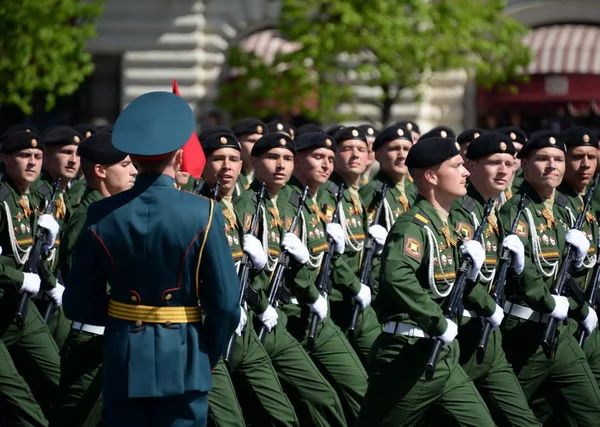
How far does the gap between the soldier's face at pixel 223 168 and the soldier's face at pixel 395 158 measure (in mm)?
1887

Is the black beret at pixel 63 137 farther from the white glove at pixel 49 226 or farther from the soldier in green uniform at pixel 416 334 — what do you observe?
the soldier in green uniform at pixel 416 334

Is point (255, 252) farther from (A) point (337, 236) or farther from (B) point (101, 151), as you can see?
(A) point (337, 236)

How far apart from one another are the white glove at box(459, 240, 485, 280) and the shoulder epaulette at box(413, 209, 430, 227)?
0.29 m

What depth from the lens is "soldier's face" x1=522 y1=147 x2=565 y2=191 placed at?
28.4 ft

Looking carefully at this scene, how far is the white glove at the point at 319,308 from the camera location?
8.59m

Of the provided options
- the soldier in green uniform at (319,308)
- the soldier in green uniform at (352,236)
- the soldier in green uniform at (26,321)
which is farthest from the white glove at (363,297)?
the soldier in green uniform at (26,321)

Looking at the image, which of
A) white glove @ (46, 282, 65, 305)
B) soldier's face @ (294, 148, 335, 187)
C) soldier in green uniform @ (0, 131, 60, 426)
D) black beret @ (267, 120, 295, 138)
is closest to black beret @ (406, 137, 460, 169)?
soldier's face @ (294, 148, 335, 187)

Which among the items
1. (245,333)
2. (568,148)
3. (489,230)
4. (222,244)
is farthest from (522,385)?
(222,244)

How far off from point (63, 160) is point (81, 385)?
3.13 meters

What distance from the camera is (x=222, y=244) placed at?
5.84 m

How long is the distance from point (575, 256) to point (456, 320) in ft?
4.60

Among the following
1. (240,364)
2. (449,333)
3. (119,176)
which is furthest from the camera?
(119,176)

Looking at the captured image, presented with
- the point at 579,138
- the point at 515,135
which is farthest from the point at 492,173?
the point at 515,135

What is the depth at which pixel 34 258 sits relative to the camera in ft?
28.6
